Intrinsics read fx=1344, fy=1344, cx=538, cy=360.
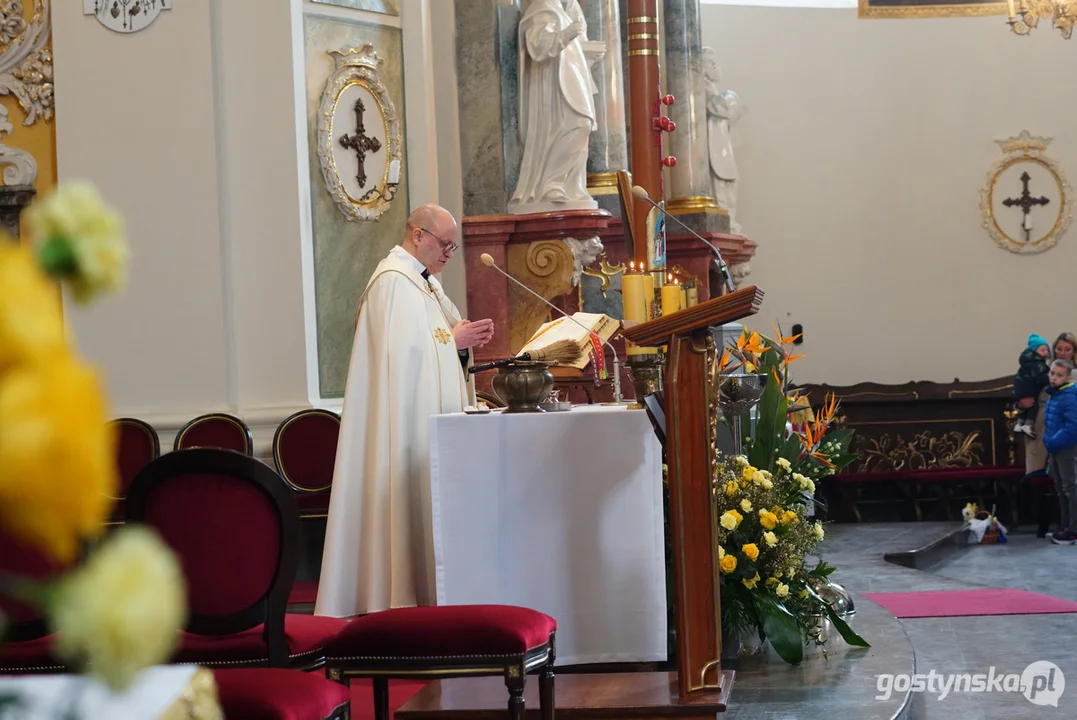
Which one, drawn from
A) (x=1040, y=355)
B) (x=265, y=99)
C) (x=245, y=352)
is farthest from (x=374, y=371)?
(x=1040, y=355)

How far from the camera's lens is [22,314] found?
0.53 m

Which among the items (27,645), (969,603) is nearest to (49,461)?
(27,645)

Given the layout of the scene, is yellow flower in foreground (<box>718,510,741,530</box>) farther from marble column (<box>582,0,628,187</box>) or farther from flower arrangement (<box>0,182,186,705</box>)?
marble column (<box>582,0,628,187</box>)

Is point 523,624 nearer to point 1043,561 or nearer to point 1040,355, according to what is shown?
point 1043,561

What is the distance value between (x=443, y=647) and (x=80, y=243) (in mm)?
2650

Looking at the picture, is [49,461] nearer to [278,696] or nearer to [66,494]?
[66,494]

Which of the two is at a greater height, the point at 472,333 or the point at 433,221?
the point at 433,221

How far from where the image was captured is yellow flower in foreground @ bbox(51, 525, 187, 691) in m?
0.51

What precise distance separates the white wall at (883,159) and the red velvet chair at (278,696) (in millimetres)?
10898

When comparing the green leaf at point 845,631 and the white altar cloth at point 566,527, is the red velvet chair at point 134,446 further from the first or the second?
the green leaf at point 845,631

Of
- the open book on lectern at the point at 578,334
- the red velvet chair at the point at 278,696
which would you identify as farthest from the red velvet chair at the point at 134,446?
the red velvet chair at the point at 278,696

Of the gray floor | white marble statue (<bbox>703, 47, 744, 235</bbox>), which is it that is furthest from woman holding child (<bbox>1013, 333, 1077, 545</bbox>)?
white marble statue (<bbox>703, 47, 744, 235</bbox>)

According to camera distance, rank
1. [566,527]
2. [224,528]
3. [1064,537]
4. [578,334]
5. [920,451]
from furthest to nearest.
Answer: [920,451]
[1064,537]
[578,334]
[566,527]
[224,528]

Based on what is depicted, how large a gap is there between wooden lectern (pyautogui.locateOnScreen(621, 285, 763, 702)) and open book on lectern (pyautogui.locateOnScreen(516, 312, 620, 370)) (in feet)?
3.57
